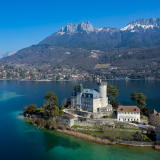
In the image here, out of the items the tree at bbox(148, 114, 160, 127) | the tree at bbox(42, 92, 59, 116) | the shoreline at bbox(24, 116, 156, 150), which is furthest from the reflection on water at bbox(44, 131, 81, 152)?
the tree at bbox(148, 114, 160, 127)

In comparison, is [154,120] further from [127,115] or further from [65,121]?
[65,121]

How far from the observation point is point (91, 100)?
3700 centimetres

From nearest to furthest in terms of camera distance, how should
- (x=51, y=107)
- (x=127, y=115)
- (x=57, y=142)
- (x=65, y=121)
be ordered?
(x=57, y=142) → (x=127, y=115) → (x=65, y=121) → (x=51, y=107)

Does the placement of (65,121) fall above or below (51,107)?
below

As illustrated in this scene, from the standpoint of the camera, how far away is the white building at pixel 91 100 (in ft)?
122

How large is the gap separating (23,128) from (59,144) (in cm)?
1031

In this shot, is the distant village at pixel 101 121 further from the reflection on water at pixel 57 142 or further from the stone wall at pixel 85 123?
the reflection on water at pixel 57 142

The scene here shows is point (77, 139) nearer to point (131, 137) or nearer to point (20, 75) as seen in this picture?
point (131, 137)

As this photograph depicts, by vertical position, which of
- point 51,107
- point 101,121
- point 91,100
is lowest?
point 101,121

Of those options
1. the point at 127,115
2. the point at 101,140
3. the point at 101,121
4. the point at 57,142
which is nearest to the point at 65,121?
the point at 57,142

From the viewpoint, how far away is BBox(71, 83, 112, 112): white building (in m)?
37.1

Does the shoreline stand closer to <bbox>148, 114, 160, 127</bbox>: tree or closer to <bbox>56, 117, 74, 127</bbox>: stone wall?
<bbox>56, 117, 74, 127</bbox>: stone wall

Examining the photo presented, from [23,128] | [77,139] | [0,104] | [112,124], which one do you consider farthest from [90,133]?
[0,104]

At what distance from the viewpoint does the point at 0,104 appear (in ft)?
193
